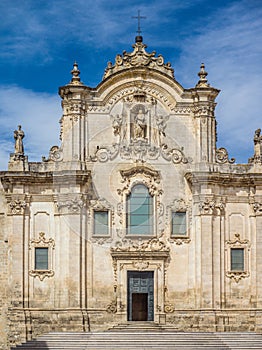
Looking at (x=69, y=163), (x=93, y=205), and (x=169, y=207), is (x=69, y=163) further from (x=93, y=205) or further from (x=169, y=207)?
(x=169, y=207)

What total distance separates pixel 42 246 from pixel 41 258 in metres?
0.50

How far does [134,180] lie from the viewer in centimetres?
3791

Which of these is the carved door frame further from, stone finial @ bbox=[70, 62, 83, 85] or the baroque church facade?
stone finial @ bbox=[70, 62, 83, 85]

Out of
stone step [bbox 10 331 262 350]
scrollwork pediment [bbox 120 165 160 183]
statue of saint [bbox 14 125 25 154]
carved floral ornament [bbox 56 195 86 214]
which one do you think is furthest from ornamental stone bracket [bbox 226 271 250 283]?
statue of saint [bbox 14 125 25 154]

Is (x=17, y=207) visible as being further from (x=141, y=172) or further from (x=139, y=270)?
(x=139, y=270)

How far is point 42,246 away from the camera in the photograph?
37.5 metres

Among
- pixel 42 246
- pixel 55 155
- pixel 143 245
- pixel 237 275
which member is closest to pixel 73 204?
pixel 42 246

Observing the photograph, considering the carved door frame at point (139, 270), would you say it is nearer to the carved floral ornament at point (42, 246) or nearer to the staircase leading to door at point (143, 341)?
the staircase leading to door at point (143, 341)

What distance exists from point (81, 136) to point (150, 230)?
16.0ft

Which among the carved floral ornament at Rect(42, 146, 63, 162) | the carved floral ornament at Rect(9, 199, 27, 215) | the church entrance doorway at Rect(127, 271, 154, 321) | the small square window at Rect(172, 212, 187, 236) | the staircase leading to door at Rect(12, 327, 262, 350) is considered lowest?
the staircase leading to door at Rect(12, 327, 262, 350)

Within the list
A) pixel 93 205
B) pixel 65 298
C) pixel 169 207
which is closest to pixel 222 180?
pixel 169 207

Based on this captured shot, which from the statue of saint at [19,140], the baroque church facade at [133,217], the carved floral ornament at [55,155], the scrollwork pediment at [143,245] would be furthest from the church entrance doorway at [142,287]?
the statue of saint at [19,140]

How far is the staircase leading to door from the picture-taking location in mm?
34281

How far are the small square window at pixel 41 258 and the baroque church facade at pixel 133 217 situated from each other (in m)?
0.04
